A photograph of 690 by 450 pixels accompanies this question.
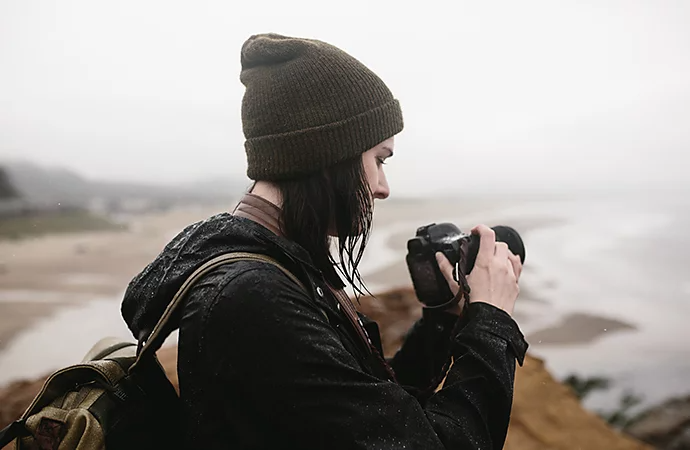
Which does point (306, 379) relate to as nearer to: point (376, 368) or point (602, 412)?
point (376, 368)

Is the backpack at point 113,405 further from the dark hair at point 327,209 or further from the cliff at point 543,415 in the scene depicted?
the cliff at point 543,415

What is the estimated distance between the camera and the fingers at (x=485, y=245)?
0.80m

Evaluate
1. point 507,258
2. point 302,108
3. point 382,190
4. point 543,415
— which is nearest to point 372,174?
point 382,190

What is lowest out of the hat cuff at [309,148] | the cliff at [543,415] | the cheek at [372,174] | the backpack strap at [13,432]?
the cliff at [543,415]

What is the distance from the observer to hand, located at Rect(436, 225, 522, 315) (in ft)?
2.45

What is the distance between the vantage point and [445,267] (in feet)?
2.97

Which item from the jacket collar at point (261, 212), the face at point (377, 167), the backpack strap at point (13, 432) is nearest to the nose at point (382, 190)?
the face at point (377, 167)

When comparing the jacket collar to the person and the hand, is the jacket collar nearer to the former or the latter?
the person

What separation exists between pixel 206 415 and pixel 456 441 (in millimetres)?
264

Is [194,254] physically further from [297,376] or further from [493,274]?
[493,274]

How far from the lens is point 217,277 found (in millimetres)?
566

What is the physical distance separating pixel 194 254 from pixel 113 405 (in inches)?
7.2

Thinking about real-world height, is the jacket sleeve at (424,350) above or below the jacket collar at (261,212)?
below

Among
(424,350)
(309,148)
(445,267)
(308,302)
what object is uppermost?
(309,148)
